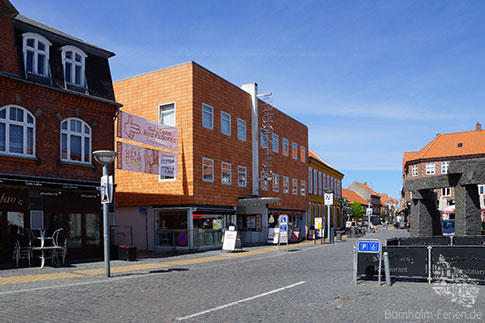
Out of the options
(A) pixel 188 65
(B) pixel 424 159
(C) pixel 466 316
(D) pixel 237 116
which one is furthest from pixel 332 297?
(B) pixel 424 159

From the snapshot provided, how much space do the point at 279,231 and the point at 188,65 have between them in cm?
1064

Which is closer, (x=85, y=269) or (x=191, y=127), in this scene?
(x=85, y=269)

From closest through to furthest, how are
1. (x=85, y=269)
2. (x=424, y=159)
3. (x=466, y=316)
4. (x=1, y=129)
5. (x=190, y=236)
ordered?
(x=466, y=316), (x=85, y=269), (x=1, y=129), (x=190, y=236), (x=424, y=159)

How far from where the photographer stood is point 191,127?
2552 centimetres

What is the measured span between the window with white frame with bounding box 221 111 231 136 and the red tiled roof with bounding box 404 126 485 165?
4862cm

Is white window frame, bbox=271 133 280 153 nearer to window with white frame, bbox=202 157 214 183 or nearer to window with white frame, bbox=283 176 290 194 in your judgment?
window with white frame, bbox=283 176 290 194

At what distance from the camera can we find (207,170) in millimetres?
26844

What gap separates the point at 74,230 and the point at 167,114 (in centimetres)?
1009

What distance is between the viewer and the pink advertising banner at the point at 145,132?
21.4 meters

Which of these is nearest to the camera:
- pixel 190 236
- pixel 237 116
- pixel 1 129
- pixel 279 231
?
pixel 1 129

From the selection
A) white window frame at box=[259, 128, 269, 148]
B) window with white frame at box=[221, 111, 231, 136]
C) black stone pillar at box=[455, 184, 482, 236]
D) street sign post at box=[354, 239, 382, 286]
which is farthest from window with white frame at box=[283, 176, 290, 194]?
street sign post at box=[354, 239, 382, 286]

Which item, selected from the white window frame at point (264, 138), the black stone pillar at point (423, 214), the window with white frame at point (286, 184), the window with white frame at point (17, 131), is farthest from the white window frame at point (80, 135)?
the window with white frame at point (286, 184)

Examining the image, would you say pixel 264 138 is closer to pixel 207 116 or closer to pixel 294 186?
pixel 294 186

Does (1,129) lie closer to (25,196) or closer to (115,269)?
(25,196)
